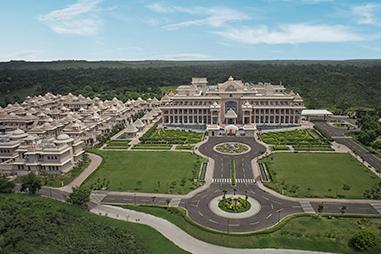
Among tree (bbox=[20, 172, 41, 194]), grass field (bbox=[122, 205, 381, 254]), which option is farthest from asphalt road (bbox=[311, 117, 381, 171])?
tree (bbox=[20, 172, 41, 194])

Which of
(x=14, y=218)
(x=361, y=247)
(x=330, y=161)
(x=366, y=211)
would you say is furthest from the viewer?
(x=330, y=161)

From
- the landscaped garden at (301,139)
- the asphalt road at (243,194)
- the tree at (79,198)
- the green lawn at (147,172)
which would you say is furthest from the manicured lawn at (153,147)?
the tree at (79,198)

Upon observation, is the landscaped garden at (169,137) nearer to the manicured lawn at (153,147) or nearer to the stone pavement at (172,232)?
the manicured lawn at (153,147)

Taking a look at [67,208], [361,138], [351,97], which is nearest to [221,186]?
[67,208]

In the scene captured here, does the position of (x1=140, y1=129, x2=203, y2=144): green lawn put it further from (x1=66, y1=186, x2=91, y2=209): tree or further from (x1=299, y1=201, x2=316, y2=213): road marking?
(x1=299, y1=201, x2=316, y2=213): road marking

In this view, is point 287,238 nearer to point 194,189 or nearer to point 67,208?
point 194,189

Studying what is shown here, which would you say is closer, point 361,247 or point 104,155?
point 361,247
